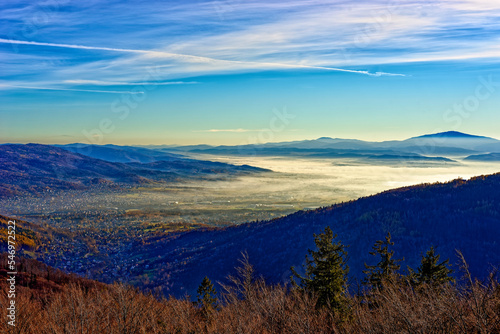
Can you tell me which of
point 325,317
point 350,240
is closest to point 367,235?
point 350,240

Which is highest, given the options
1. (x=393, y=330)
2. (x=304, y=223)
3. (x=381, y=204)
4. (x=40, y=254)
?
(x=393, y=330)

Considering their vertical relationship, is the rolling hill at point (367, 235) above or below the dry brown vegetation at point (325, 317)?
below

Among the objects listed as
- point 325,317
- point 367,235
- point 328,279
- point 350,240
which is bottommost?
point 350,240

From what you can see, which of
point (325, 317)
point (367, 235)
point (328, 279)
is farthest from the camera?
point (367, 235)

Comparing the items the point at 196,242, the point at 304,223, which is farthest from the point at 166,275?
the point at 304,223

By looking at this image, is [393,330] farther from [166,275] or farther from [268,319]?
[166,275]

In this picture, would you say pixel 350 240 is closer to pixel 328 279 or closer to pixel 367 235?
pixel 367 235

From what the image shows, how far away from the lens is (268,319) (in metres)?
24.1

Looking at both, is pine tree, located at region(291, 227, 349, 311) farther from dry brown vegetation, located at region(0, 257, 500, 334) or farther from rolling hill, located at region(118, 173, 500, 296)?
rolling hill, located at region(118, 173, 500, 296)

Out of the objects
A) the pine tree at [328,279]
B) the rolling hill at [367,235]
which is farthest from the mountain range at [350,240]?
the pine tree at [328,279]

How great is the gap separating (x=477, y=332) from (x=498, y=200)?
131 meters

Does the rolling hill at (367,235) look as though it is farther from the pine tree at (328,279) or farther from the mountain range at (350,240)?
the pine tree at (328,279)

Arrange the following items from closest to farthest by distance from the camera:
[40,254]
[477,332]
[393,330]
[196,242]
A: 1. [477,332]
2. [393,330]
3. [40,254]
4. [196,242]

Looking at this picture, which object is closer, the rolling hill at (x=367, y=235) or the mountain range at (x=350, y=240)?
the rolling hill at (x=367, y=235)
